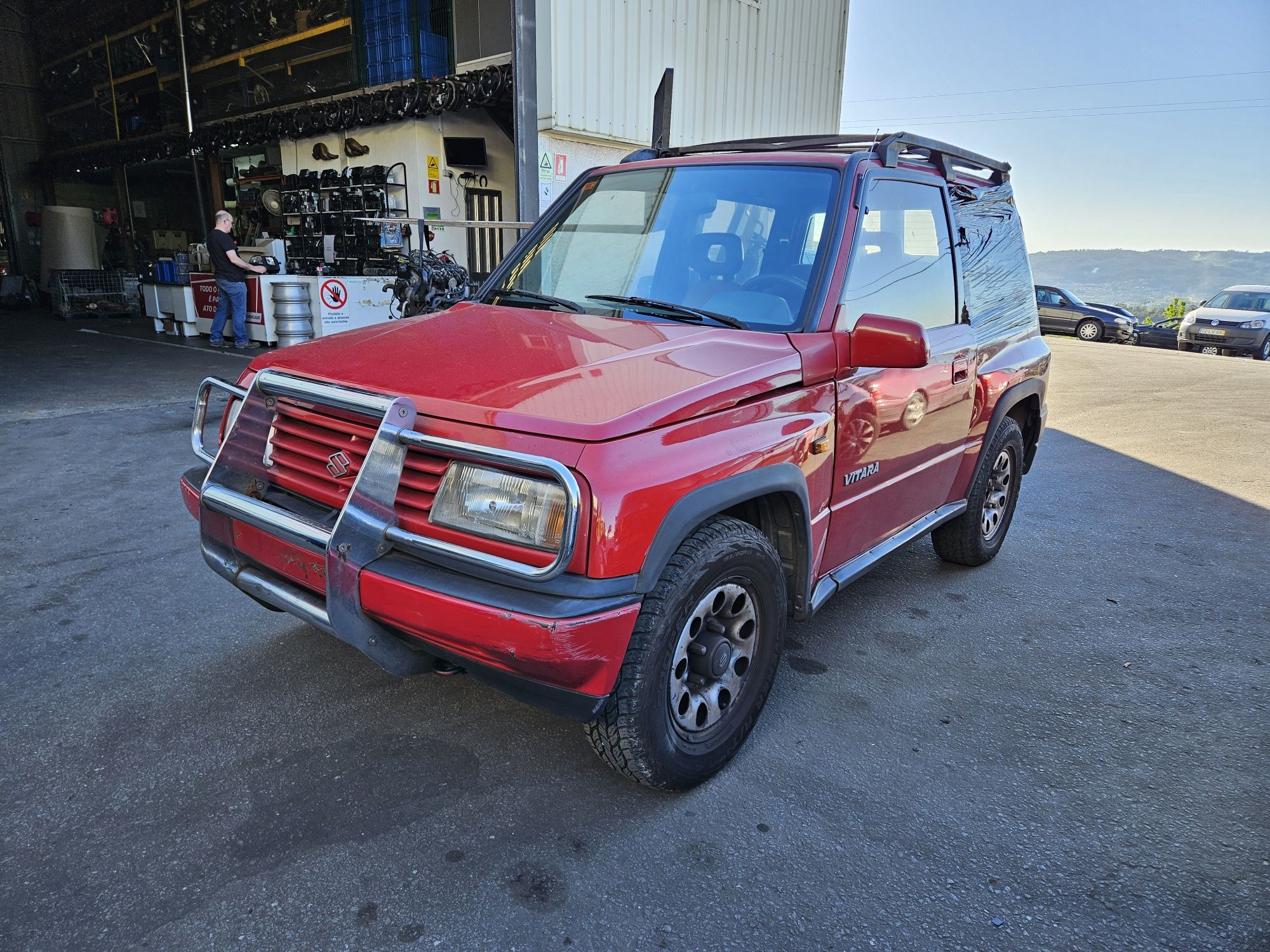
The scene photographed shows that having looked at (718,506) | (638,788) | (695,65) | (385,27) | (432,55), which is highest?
(385,27)

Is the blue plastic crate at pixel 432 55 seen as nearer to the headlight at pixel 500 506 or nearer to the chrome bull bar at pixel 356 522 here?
the chrome bull bar at pixel 356 522

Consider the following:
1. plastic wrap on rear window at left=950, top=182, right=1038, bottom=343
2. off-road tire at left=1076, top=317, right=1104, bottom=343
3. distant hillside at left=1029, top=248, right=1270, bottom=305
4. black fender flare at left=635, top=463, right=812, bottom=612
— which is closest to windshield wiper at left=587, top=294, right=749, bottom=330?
black fender flare at left=635, top=463, right=812, bottom=612

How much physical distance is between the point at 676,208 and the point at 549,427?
1549mm

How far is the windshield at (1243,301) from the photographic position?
19.6 meters

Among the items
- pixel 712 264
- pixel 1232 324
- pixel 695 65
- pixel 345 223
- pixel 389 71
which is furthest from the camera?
pixel 1232 324

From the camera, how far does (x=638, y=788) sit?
2430mm

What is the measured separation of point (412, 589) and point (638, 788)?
1010 millimetres

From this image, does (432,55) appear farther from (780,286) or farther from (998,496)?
(780,286)

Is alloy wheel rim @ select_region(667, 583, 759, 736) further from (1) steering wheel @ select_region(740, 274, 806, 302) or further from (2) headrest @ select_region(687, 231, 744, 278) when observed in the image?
(2) headrest @ select_region(687, 231, 744, 278)

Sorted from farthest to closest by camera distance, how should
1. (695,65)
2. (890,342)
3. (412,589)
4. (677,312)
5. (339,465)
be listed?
(695,65)
(677,312)
(890,342)
(339,465)
(412,589)

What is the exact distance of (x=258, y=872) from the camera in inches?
79.6

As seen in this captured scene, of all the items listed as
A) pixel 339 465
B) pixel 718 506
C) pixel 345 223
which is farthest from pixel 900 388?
pixel 345 223

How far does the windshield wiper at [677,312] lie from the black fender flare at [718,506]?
58 centimetres

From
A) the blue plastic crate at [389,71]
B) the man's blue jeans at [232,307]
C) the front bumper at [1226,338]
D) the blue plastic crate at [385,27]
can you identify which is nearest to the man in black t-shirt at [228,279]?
the man's blue jeans at [232,307]
